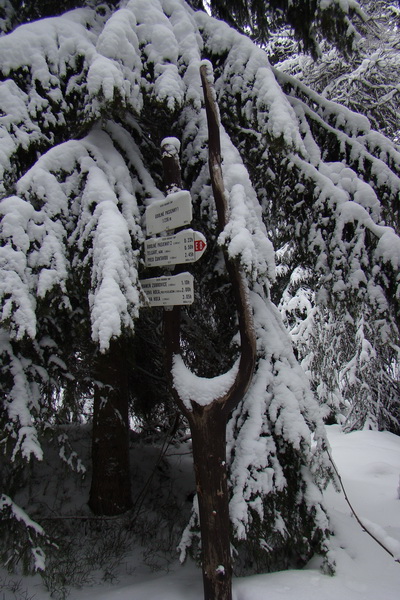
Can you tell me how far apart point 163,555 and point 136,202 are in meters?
3.06

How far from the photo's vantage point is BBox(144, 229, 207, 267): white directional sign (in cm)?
268

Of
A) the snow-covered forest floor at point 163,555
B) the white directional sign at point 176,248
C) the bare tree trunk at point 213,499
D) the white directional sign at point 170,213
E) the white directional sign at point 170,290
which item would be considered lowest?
the snow-covered forest floor at point 163,555

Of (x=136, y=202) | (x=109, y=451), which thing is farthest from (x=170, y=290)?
(x=109, y=451)

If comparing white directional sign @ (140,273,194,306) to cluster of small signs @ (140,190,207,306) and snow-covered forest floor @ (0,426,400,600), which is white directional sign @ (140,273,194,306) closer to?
cluster of small signs @ (140,190,207,306)

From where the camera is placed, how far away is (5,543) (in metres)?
3.04

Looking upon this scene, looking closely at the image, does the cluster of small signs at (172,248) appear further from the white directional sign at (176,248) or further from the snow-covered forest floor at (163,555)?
the snow-covered forest floor at (163,555)

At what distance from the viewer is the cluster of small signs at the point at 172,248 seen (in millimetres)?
2695

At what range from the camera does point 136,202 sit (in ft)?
10.2

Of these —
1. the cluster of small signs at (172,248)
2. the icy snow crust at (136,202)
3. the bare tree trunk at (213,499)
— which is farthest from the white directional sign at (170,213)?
the bare tree trunk at (213,499)

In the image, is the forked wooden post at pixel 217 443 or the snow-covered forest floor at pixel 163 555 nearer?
the forked wooden post at pixel 217 443

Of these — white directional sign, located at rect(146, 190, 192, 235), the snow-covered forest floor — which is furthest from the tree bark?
white directional sign, located at rect(146, 190, 192, 235)

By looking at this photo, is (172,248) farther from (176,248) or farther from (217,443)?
(217,443)

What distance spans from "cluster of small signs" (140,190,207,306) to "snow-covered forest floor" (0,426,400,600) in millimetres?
1559

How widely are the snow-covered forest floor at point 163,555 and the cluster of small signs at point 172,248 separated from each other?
156cm
